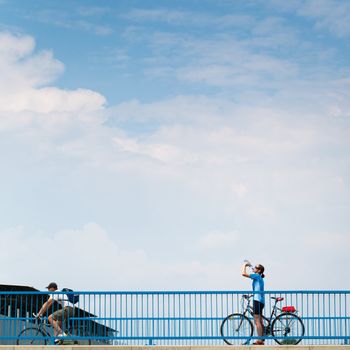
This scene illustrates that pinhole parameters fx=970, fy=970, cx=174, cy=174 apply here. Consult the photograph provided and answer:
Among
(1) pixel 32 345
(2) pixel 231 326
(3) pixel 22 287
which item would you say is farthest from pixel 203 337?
(3) pixel 22 287

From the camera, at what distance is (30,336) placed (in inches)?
948

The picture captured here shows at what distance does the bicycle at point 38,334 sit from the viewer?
2400 centimetres

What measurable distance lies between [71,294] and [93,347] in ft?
5.93

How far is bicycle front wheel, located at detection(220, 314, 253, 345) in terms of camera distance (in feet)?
77.6

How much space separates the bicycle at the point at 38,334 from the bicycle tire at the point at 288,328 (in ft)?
16.4

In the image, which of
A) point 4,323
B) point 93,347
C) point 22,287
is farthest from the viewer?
point 22,287

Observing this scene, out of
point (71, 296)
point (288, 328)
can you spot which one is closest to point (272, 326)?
point (288, 328)

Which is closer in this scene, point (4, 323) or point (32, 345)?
point (32, 345)

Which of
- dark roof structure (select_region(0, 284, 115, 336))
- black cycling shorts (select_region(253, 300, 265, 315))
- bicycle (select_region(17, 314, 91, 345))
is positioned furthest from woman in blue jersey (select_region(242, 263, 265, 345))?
bicycle (select_region(17, 314, 91, 345))

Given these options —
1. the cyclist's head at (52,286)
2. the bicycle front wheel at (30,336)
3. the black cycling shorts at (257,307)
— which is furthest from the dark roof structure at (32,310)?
the black cycling shorts at (257,307)

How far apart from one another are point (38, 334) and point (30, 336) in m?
0.26

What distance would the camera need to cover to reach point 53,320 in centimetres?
2419

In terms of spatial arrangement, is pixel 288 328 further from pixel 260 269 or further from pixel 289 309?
pixel 260 269

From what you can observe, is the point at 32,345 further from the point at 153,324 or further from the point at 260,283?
the point at 260,283
